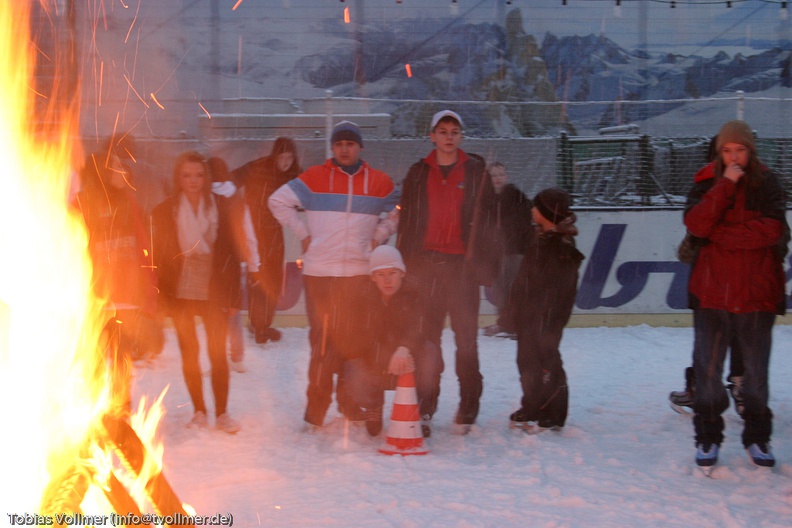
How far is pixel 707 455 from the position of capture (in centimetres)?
517

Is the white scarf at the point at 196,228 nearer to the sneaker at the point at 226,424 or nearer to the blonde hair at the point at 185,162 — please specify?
the blonde hair at the point at 185,162

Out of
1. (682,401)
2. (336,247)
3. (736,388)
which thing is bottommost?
(682,401)

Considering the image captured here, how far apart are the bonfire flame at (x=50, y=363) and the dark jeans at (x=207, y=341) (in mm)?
2038

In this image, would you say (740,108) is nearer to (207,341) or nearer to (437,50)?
(207,341)

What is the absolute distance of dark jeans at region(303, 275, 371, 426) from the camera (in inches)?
241

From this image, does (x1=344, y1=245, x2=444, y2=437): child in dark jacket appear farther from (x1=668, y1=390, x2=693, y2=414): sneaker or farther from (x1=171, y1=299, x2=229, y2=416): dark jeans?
(x1=668, y1=390, x2=693, y2=414): sneaker

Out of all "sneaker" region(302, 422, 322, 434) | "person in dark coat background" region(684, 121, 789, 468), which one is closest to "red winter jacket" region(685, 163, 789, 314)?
"person in dark coat background" region(684, 121, 789, 468)

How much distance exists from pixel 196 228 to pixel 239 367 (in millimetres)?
2358

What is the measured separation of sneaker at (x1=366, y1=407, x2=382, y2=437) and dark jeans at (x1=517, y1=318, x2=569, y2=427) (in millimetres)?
987

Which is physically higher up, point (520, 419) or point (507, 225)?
point (507, 225)

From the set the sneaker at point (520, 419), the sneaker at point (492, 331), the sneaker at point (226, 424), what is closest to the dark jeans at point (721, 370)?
the sneaker at point (520, 419)

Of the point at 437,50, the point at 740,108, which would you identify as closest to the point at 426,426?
the point at 740,108

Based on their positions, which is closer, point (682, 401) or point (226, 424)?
point (226, 424)

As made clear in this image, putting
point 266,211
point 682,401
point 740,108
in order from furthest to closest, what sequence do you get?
point 740,108 < point 266,211 < point 682,401
